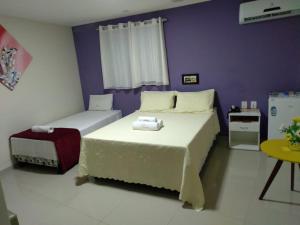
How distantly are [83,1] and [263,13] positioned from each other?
242cm

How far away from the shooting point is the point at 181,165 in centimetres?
211

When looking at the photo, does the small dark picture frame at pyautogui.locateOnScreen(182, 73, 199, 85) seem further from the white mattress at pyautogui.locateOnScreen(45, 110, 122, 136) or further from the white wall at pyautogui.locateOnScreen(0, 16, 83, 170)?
the white wall at pyautogui.locateOnScreen(0, 16, 83, 170)

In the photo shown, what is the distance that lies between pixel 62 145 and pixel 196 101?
2061 millimetres

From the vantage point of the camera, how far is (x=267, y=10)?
300 cm

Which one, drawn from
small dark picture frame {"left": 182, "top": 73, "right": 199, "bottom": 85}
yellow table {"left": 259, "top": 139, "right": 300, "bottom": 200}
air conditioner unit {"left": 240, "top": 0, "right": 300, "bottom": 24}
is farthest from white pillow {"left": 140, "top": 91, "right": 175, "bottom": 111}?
yellow table {"left": 259, "top": 139, "right": 300, "bottom": 200}

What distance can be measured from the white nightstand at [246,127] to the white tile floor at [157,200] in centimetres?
38

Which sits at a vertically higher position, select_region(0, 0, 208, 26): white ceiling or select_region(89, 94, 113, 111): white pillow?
select_region(0, 0, 208, 26): white ceiling

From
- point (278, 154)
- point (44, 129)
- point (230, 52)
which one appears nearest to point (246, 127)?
point (230, 52)

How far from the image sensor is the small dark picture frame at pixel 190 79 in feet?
12.3

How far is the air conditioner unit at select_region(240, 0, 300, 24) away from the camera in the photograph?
2.88 meters

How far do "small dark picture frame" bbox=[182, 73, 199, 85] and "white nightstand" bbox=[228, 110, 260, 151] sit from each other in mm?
860

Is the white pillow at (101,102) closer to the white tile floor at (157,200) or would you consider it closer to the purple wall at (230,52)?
the purple wall at (230,52)

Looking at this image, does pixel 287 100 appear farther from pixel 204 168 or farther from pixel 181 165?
pixel 181 165

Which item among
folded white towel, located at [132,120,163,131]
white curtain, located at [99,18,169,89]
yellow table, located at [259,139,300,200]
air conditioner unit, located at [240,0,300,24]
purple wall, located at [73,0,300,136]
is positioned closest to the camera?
yellow table, located at [259,139,300,200]
